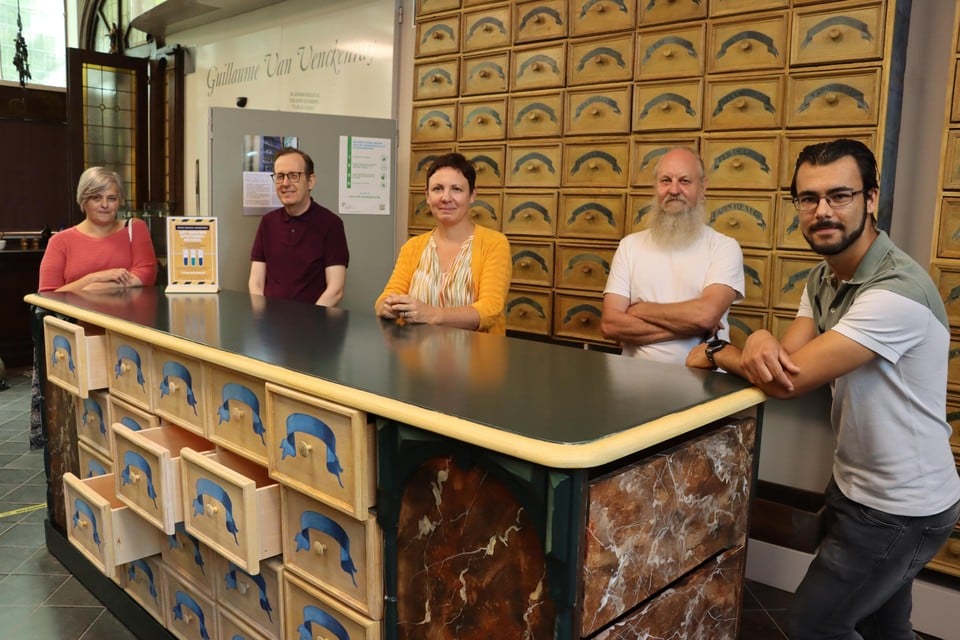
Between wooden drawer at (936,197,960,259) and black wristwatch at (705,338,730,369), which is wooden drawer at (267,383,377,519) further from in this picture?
wooden drawer at (936,197,960,259)

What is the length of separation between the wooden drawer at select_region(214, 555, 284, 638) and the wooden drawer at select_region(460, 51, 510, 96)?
261 cm

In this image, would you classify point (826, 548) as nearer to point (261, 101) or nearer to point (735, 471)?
point (735, 471)

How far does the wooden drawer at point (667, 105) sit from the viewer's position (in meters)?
3.14

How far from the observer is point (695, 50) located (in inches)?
123

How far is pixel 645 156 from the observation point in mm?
3318

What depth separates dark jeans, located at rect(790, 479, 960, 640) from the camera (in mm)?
1661

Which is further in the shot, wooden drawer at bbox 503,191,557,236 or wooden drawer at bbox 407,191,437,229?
wooden drawer at bbox 407,191,437,229

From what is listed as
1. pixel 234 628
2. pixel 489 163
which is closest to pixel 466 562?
pixel 234 628

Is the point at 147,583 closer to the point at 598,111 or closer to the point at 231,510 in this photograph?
the point at 231,510

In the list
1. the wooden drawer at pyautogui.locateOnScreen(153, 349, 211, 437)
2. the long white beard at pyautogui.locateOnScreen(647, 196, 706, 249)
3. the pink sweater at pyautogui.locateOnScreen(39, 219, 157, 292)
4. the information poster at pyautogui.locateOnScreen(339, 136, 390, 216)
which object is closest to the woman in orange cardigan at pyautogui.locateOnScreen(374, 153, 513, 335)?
the long white beard at pyautogui.locateOnScreen(647, 196, 706, 249)

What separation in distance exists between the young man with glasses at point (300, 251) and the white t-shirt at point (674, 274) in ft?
4.48

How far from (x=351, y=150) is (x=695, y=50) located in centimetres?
207

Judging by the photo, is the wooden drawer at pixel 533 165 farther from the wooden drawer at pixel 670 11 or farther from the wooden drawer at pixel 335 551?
the wooden drawer at pixel 335 551

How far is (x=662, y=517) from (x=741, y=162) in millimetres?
2019
